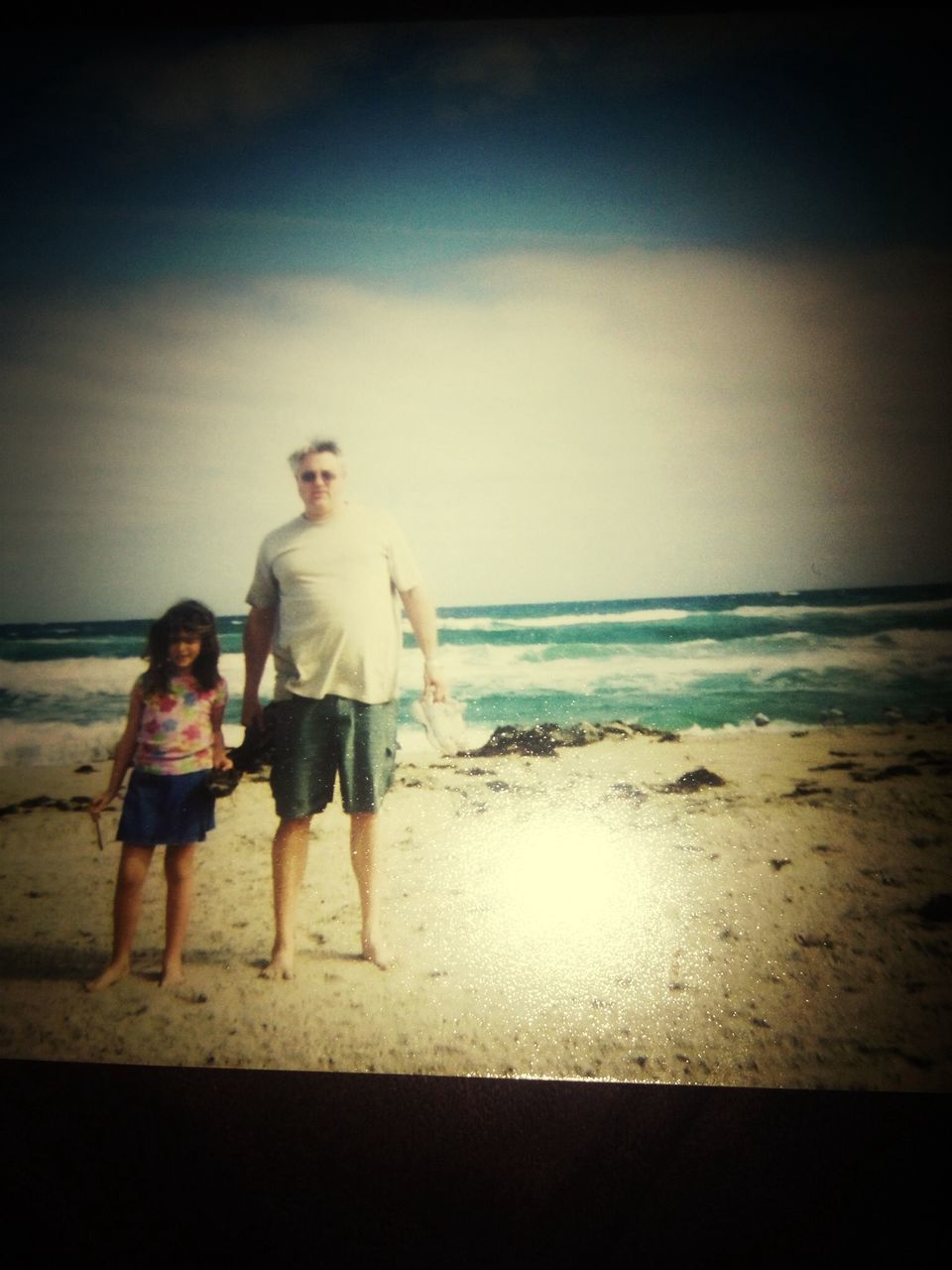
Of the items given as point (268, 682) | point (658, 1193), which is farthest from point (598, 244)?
point (658, 1193)

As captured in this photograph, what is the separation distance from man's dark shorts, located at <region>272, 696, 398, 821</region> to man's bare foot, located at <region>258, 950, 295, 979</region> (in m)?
0.28

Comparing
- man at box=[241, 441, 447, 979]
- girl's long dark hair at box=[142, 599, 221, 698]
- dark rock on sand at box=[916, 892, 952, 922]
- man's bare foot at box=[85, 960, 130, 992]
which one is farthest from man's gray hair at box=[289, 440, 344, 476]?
dark rock on sand at box=[916, 892, 952, 922]

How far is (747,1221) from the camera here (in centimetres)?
108

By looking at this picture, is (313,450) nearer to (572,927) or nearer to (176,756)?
(176,756)

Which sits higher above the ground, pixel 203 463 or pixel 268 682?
pixel 203 463

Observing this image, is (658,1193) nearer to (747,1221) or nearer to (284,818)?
(747,1221)

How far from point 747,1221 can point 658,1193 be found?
5.7 inches

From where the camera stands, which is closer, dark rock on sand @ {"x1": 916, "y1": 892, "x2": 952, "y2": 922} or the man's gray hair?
dark rock on sand @ {"x1": 916, "y1": 892, "x2": 952, "y2": 922}

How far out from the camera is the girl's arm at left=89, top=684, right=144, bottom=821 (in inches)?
55.6

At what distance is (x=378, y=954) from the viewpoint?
4.32 feet

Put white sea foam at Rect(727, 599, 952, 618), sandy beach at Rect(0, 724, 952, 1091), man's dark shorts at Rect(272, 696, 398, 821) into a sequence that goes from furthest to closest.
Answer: white sea foam at Rect(727, 599, 952, 618) → man's dark shorts at Rect(272, 696, 398, 821) → sandy beach at Rect(0, 724, 952, 1091)

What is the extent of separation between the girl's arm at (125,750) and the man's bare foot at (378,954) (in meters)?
0.65

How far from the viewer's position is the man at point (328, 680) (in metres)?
1.34

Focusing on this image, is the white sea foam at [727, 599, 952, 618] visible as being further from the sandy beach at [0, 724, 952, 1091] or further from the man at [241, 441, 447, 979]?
the man at [241, 441, 447, 979]
